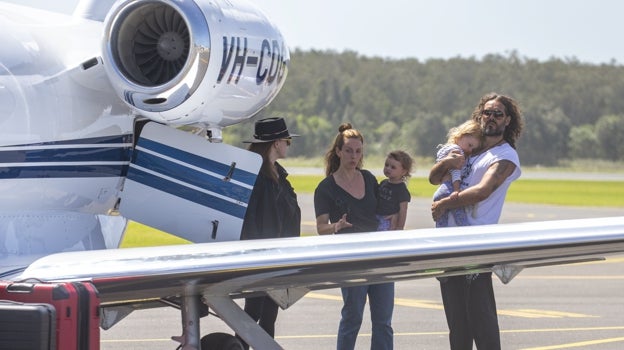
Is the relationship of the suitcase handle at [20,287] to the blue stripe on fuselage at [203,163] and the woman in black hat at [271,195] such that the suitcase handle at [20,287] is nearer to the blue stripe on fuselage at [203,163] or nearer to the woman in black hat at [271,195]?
the blue stripe on fuselage at [203,163]

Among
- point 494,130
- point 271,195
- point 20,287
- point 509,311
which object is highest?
point 494,130

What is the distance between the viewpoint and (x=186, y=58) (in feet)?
28.3

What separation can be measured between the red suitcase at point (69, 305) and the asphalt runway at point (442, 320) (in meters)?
5.11

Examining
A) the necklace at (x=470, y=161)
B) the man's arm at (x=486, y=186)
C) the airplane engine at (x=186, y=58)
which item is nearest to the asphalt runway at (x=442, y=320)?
the necklace at (x=470, y=161)

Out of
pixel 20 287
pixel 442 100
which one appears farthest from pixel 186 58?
pixel 442 100

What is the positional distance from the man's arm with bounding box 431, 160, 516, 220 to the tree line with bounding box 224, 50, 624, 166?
3293 inches

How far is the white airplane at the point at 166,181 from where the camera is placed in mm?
7438

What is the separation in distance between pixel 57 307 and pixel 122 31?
274 centimetres

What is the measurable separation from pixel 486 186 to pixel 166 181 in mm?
2169

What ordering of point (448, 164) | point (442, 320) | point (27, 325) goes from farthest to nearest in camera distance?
1. point (442, 320)
2. point (448, 164)
3. point (27, 325)

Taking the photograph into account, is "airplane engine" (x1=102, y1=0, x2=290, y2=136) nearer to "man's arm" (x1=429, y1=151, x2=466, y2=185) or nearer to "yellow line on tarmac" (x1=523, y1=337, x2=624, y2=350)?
"man's arm" (x1=429, y1=151, x2=466, y2=185)

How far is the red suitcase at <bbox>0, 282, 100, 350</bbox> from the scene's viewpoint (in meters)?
6.29

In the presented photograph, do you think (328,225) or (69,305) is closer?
(69,305)

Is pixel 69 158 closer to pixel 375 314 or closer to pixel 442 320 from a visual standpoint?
pixel 375 314
